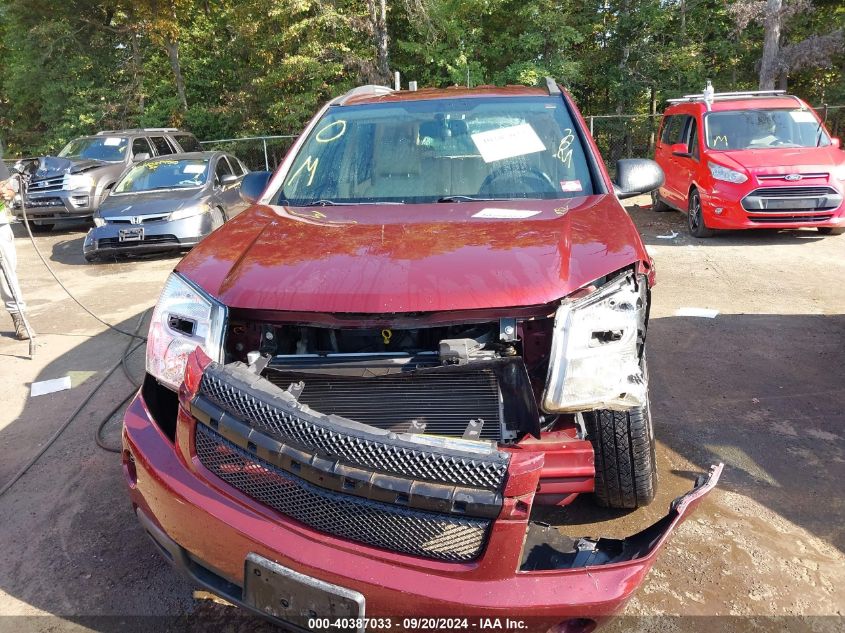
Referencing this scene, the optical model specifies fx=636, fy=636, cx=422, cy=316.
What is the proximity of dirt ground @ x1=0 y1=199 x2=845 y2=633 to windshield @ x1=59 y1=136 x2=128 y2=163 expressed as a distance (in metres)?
7.50

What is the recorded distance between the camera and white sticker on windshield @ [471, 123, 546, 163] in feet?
11.1

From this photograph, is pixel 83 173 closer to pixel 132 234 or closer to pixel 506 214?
pixel 132 234

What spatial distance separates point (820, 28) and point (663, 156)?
40.7ft

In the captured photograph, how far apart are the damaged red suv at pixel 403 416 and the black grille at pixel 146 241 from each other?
6.80 metres

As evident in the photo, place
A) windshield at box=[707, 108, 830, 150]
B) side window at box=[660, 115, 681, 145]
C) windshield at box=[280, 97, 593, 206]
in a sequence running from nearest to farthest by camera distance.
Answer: windshield at box=[280, 97, 593, 206], windshield at box=[707, 108, 830, 150], side window at box=[660, 115, 681, 145]

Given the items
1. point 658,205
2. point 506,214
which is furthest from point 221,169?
point 506,214

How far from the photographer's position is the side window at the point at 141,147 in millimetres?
13203

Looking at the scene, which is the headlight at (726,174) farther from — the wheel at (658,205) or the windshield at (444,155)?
the windshield at (444,155)

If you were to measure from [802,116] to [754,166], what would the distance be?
1.70 m

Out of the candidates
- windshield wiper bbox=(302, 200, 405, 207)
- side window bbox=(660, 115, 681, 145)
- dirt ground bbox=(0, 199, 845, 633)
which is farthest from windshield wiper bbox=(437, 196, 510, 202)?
side window bbox=(660, 115, 681, 145)

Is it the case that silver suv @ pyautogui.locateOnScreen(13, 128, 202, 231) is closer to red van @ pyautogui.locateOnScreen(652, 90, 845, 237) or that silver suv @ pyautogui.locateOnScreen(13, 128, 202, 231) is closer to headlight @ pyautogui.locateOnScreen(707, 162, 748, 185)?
red van @ pyautogui.locateOnScreen(652, 90, 845, 237)

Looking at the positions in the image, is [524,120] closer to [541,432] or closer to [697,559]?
[541,432]

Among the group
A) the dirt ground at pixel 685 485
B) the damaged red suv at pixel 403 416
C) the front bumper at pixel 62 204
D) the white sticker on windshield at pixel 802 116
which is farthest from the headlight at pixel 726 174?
the front bumper at pixel 62 204

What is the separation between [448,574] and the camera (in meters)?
1.73
